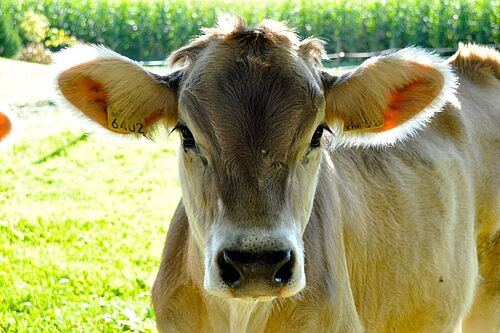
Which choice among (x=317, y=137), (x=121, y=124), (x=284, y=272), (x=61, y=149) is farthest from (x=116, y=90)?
(x=61, y=149)

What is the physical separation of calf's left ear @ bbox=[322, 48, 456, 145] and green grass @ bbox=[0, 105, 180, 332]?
902 millimetres

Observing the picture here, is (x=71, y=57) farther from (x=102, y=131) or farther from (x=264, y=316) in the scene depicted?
(x=264, y=316)

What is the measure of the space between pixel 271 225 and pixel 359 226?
1.51 metres

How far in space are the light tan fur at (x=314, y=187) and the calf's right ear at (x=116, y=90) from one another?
1cm

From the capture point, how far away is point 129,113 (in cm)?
431

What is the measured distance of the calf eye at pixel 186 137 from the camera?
4.04 m


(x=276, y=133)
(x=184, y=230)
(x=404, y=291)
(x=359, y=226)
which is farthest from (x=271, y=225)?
(x=404, y=291)

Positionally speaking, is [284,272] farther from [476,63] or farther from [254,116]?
[476,63]

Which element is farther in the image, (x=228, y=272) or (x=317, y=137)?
(x=317, y=137)

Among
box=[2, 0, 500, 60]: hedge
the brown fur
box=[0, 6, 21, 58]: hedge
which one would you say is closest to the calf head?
the brown fur

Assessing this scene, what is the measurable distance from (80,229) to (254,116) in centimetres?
617

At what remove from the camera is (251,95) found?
3.87 m

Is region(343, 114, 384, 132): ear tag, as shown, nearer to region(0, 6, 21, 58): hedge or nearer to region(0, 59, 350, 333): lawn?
region(0, 59, 350, 333): lawn

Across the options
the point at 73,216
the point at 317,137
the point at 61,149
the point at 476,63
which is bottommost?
the point at 61,149
